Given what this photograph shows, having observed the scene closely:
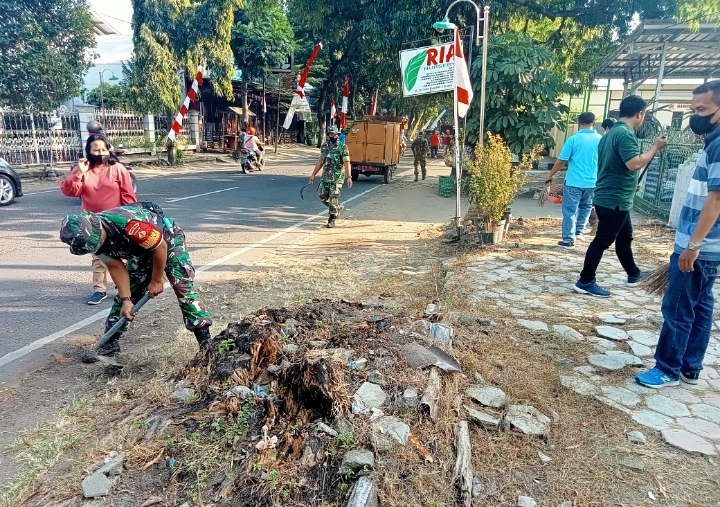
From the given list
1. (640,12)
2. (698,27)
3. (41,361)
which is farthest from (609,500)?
(640,12)

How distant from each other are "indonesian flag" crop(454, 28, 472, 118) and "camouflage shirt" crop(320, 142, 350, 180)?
225 cm

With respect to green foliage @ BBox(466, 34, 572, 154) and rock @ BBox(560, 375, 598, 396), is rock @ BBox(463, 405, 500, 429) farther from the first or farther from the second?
green foliage @ BBox(466, 34, 572, 154)

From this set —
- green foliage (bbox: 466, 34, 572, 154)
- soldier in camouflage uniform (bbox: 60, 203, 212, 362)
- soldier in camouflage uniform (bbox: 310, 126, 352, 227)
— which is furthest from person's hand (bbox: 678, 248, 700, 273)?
green foliage (bbox: 466, 34, 572, 154)

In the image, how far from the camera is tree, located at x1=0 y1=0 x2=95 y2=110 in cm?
1318

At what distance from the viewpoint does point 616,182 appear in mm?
4570

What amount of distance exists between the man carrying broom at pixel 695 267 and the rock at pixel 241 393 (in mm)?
2472

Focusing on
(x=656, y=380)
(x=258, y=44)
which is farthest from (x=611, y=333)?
(x=258, y=44)

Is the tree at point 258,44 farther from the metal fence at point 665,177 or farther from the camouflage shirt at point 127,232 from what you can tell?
the camouflage shirt at point 127,232

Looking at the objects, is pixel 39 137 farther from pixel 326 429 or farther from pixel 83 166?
pixel 326 429

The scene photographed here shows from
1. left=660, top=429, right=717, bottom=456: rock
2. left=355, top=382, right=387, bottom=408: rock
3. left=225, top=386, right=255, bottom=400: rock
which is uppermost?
left=355, top=382, right=387, bottom=408: rock

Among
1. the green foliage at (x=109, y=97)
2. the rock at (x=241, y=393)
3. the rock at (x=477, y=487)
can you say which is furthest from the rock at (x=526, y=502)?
the green foliage at (x=109, y=97)

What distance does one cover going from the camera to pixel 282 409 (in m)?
2.57

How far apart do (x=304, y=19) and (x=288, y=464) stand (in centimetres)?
1322

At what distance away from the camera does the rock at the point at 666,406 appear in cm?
289
